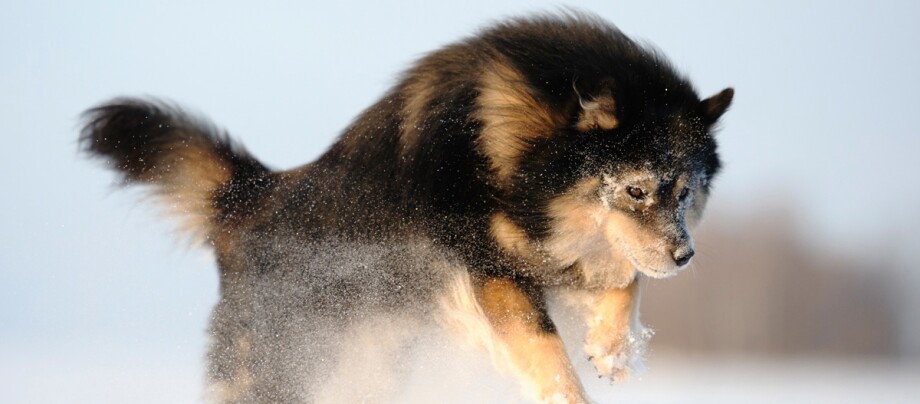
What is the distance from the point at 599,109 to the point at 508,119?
445 millimetres

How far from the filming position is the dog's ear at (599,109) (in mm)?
4539

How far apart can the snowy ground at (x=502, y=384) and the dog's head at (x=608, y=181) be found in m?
0.83

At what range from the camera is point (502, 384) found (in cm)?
512

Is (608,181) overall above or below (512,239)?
above

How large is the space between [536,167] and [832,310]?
1316 inches

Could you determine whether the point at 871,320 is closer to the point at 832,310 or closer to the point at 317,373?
the point at 832,310

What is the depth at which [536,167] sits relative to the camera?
15.4 ft

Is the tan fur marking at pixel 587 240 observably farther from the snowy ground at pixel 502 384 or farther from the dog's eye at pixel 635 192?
the snowy ground at pixel 502 384

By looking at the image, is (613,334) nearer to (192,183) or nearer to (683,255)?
(683,255)

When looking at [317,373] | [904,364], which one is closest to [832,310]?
[904,364]

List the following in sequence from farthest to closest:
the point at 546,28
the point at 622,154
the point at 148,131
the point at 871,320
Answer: the point at 871,320 → the point at 148,131 → the point at 546,28 → the point at 622,154

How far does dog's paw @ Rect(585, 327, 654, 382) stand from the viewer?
5.07m

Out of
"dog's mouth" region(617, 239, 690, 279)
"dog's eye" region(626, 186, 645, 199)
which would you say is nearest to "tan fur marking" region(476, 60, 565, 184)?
"dog's eye" region(626, 186, 645, 199)

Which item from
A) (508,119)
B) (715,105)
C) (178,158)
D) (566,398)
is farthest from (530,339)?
(178,158)
